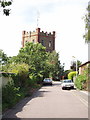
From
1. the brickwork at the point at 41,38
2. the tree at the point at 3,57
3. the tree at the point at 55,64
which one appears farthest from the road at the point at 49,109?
the brickwork at the point at 41,38

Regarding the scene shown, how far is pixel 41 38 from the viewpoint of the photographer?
268ft

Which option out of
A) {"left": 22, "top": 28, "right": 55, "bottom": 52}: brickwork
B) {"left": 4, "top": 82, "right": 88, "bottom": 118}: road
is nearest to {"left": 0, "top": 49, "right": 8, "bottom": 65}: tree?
{"left": 4, "top": 82, "right": 88, "bottom": 118}: road

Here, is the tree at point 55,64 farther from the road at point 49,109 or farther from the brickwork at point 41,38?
the road at point 49,109

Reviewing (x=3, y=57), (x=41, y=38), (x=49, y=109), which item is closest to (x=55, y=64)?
(x=41, y=38)

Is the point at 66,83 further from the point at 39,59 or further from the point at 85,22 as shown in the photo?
the point at 85,22

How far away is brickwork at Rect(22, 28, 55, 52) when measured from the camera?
265ft

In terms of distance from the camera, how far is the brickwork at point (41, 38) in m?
80.8

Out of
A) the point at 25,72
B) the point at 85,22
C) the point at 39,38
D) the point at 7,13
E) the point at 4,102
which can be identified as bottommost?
the point at 4,102

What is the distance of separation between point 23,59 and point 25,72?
56.1 feet

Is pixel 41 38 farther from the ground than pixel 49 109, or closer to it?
farther from the ground

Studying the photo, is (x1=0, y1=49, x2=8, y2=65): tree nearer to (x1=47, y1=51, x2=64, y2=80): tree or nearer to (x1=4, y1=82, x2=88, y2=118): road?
(x1=4, y1=82, x2=88, y2=118): road

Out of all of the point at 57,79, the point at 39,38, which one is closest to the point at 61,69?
the point at 57,79

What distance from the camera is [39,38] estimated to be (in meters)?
80.9

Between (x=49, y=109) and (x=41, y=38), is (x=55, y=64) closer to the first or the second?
(x=41, y=38)
